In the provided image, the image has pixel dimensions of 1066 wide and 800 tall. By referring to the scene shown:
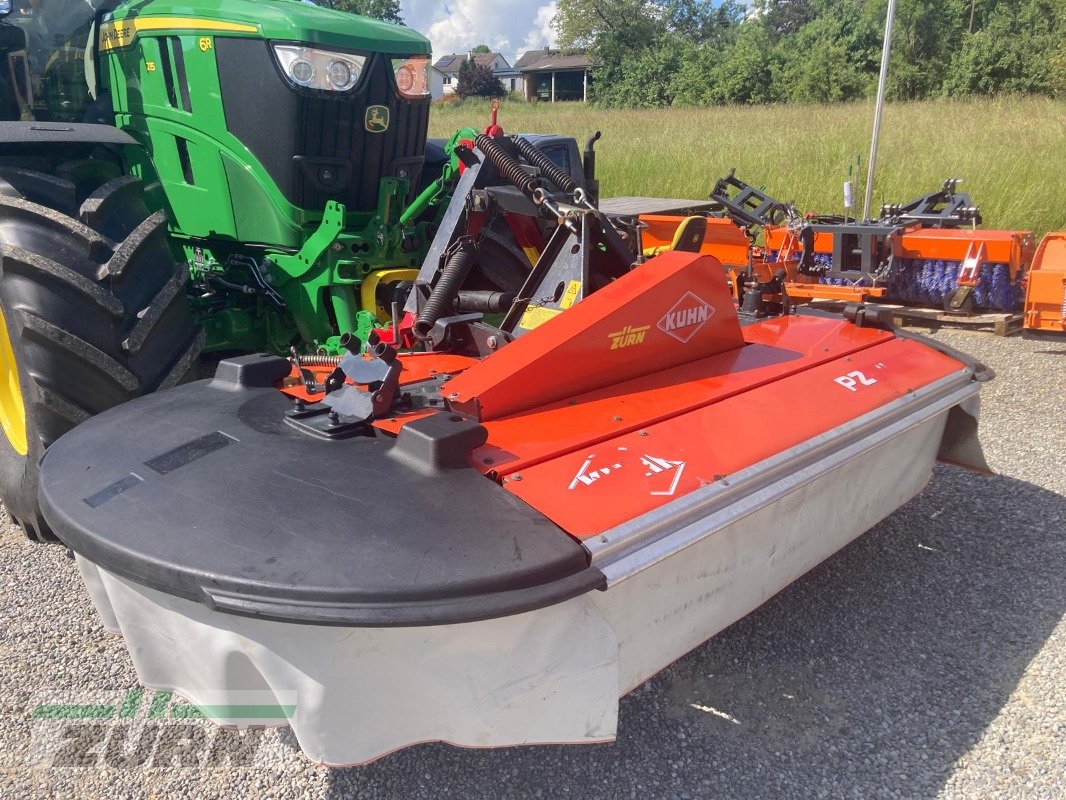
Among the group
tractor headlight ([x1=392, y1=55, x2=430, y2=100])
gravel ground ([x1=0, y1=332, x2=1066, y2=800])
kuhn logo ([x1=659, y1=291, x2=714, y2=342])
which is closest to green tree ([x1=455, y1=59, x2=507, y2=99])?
tractor headlight ([x1=392, y1=55, x2=430, y2=100])

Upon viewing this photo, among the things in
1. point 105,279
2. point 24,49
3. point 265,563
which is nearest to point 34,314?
point 105,279

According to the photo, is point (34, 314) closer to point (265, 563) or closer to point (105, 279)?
point (105, 279)

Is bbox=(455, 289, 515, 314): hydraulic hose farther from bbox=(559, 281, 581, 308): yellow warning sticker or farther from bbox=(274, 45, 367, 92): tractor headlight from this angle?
bbox=(274, 45, 367, 92): tractor headlight

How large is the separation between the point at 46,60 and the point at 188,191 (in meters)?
1.04

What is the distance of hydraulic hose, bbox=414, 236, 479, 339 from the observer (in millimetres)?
2838

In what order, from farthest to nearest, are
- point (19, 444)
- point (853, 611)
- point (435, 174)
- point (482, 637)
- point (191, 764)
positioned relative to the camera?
point (435, 174) < point (19, 444) < point (853, 611) < point (191, 764) < point (482, 637)

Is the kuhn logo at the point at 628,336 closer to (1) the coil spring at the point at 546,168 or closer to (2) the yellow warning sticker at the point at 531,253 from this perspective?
(1) the coil spring at the point at 546,168

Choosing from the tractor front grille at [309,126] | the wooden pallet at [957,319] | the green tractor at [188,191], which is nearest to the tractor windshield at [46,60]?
the green tractor at [188,191]

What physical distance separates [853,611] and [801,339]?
0.97 metres

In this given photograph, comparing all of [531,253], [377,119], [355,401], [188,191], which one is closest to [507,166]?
[531,253]

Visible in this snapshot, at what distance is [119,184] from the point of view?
2875 mm

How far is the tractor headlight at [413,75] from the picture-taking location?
11.4 ft

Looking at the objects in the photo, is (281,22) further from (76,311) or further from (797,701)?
(797,701)

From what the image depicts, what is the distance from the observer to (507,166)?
2918 mm
